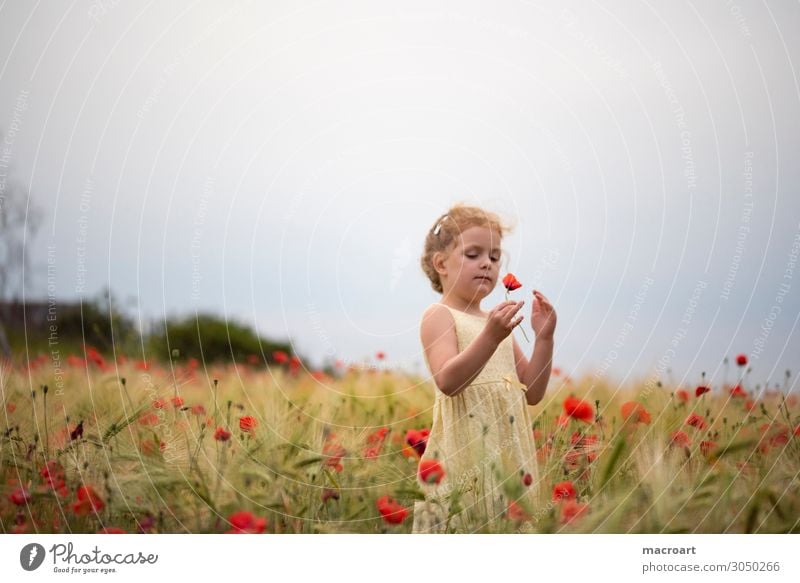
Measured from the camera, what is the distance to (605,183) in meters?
3.09

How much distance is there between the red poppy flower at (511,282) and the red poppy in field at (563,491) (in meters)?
0.58

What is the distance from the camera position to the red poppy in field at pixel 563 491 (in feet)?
8.55

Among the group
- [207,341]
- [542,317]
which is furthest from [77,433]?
[542,317]

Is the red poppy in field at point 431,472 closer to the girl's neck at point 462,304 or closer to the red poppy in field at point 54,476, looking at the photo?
the girl's neck at point 462,304

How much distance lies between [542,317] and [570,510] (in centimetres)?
56

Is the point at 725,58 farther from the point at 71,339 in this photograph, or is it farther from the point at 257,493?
the point at 71,339

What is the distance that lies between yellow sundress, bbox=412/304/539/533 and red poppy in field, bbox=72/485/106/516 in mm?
921

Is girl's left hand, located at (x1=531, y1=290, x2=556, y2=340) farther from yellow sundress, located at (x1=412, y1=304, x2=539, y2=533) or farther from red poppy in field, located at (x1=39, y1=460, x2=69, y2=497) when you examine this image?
red poppy in field, located at (x1=39, y1=460, x2=69, y2=497)

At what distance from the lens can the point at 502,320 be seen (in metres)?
2.39

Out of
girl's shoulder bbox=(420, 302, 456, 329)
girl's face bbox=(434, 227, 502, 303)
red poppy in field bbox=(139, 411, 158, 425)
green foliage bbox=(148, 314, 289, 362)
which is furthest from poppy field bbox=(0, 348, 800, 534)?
girl's face bbox=(434, 227, 502, 303)

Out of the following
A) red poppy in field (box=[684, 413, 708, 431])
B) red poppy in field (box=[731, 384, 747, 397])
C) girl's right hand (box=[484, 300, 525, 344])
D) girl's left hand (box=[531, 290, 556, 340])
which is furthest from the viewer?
red poppy in field (box=[731, 384, 747, 397])

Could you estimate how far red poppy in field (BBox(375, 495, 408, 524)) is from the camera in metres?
2.58

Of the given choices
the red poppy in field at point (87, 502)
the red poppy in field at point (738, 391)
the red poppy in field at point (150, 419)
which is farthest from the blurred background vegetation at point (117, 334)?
the red poppy in field at point (738, 391)
